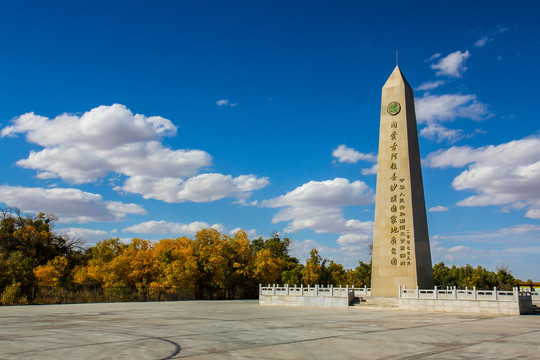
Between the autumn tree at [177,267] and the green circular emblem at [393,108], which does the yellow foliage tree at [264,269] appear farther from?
the green circular emblem at [393,108]

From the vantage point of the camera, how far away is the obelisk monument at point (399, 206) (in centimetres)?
2942

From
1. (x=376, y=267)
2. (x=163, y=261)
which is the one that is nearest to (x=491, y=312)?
(x=376, y=267)

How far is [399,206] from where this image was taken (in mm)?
30062

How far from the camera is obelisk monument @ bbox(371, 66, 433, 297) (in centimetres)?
2942

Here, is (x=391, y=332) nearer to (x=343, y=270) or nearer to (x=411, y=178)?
(x=411, y=178)

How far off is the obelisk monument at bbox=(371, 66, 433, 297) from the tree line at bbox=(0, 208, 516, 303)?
1865 centimetres

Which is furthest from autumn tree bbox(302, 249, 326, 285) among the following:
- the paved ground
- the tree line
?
the paved ground

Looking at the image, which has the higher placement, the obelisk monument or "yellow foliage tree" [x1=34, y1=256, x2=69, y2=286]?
the obelisk monument

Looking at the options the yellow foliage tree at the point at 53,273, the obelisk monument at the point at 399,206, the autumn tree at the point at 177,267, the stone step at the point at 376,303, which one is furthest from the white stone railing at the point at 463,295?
the yellow foliage tree at the point at 53,273

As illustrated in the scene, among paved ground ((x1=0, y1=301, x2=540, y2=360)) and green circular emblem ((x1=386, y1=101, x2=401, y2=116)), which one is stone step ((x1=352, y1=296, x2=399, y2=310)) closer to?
paved ground ((x1=0, y1=301, x2=540, y2=360))

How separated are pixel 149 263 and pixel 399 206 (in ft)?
91.3

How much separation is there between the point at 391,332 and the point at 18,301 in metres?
28.1

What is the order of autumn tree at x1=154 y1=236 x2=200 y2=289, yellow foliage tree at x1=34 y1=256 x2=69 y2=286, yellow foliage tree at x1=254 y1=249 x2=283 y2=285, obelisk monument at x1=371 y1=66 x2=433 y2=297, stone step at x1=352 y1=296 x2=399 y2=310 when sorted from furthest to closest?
yellow foliage tree at x1=254 y1=249 x2=283 y2=285
autumn tree at x1=154 y1=236 x2=200 y2=289
yellow foliage tree at x1=34 y1=256 x2=69 y2=286
obelisk monument at x1=371 y1=66 x2=433 y2=297
stone step at x1=352 y1=296 x2=399 y2=310

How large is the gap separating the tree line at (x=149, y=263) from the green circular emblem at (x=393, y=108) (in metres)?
22.0
